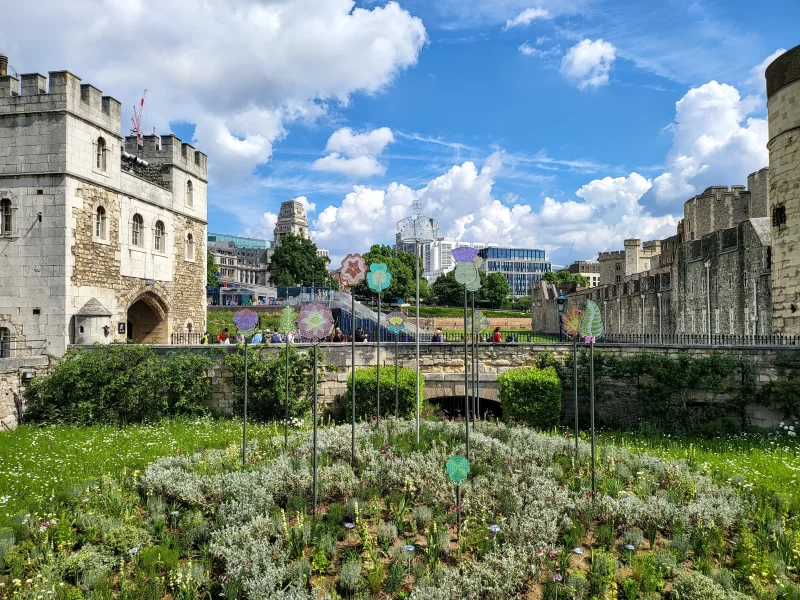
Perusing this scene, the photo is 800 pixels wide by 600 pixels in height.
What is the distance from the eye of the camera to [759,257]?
17438 mm

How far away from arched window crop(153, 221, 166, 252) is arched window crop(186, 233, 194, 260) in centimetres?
195

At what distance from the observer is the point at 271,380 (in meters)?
15.0

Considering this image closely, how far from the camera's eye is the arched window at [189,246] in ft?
76.9

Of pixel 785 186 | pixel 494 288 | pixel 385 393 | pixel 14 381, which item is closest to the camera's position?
pixel 385 393

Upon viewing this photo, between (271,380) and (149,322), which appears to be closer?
(271,380)

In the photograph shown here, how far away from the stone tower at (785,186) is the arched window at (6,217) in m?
23.7

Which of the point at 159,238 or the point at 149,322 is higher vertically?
the point at 159,238

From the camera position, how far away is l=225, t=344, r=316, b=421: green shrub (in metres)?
15.0

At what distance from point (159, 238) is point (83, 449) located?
11.8m

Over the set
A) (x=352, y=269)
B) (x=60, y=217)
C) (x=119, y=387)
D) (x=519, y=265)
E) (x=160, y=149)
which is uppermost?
(x=519, y=265)

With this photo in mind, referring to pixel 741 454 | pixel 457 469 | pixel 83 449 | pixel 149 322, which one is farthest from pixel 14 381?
pixel 741 454

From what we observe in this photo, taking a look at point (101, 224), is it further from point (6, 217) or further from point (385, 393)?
point (385, 393)

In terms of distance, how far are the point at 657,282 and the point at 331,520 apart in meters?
24.8

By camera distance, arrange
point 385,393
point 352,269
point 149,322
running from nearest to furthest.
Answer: point 352,269, point 385,393, point 149,322
